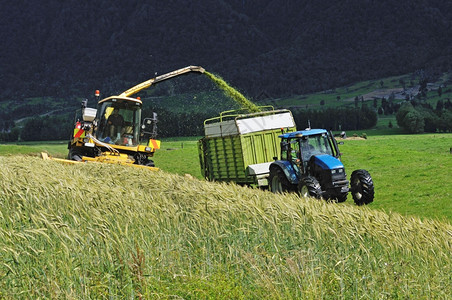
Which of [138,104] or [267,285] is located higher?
[138,104]

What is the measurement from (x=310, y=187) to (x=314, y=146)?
2.00m

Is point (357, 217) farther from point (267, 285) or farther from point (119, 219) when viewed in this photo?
point (119, 219)

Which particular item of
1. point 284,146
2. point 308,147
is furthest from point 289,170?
point 308,147

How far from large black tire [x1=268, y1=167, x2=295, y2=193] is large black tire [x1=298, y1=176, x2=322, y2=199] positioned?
3.53 ft

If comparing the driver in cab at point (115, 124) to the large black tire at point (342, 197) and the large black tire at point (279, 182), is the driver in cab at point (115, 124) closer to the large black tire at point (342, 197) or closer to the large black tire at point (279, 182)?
the large black tire at point (279, 182)

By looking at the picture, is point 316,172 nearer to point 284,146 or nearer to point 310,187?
point 310,187

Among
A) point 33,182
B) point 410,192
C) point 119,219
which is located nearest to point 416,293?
point 119,219

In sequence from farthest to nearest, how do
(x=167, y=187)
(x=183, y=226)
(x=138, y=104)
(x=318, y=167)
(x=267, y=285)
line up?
(x=138, y=104)
(x=318, y=167)
(x=167, y=187)
(x=183, y=226)
(x=267, y=285)

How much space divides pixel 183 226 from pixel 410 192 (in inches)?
530

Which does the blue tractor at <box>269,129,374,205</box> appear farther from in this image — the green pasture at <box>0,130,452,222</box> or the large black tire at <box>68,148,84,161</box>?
the large black tire at <box>68,148,84,161</box>

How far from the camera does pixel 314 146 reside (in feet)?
52.9

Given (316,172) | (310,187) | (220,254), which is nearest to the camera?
(220,254)

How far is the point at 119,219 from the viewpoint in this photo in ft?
24.9

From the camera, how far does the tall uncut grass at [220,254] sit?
17.7ft
